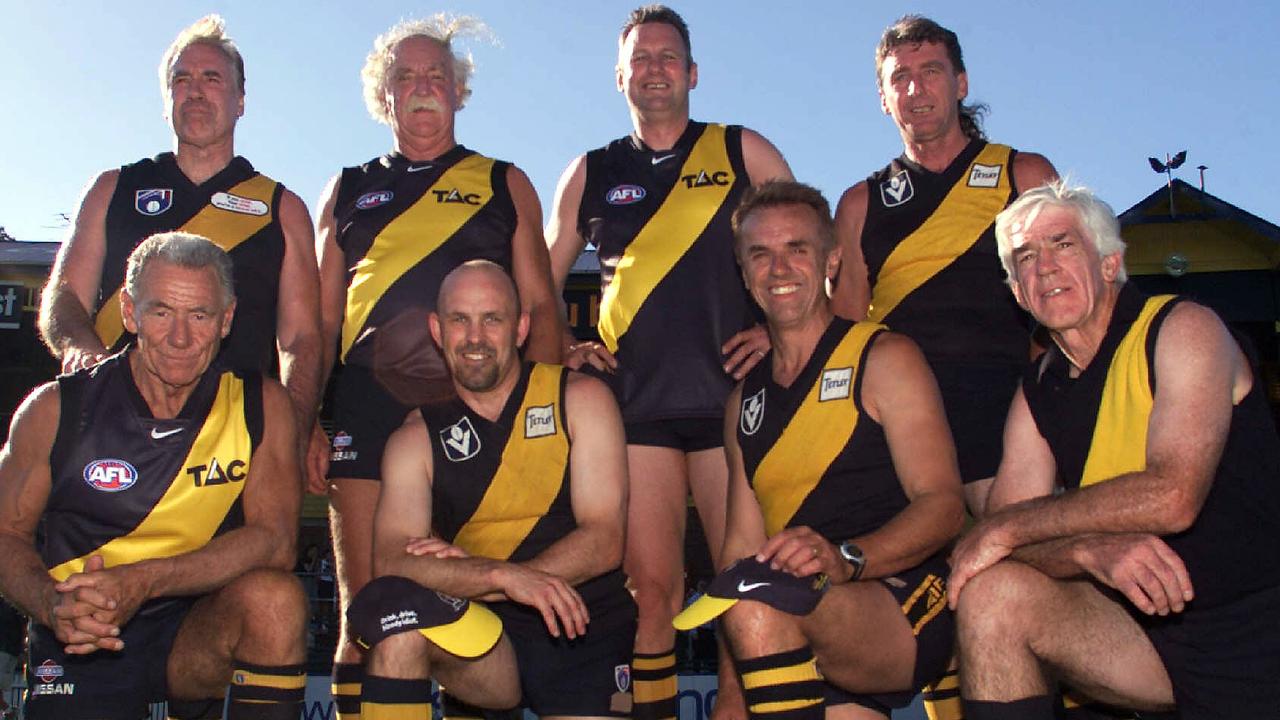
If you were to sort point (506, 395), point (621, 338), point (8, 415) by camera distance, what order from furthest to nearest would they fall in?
1. point (8, 415)
2. point (621, 338)
3. point (506, 395)

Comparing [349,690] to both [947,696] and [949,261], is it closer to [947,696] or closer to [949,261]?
[947,696]

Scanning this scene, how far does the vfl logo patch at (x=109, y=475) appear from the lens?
3.75 m

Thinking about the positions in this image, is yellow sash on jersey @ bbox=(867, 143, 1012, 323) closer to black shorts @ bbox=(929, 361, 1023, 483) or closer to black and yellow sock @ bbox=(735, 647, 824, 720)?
black shorts @ bbox=(929, 361, 1023, 483)

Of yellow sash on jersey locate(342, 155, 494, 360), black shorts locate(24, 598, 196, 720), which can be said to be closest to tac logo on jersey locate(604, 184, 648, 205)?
yellow sash on jersey locate(342, 155, 494, 360)

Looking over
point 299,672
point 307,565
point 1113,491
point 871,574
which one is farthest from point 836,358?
point 307,565

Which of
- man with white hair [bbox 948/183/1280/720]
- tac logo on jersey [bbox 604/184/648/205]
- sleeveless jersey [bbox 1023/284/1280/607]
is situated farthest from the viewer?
tac logo on jersey [bbox 604/184/648/205]

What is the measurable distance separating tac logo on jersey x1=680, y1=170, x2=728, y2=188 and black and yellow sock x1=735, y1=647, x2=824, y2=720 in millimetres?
2157

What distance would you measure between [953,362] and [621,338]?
1.27m

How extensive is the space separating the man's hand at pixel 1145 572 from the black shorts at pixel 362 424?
2627mm

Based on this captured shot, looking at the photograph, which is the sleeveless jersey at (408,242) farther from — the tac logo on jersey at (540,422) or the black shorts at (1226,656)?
the black shorts at (1226,656)

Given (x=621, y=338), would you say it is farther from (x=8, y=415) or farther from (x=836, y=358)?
(x=8, y=415)

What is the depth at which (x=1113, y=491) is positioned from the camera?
3.07 meters

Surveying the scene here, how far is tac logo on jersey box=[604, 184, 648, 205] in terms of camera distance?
4.82 m

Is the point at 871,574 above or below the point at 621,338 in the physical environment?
→ below
